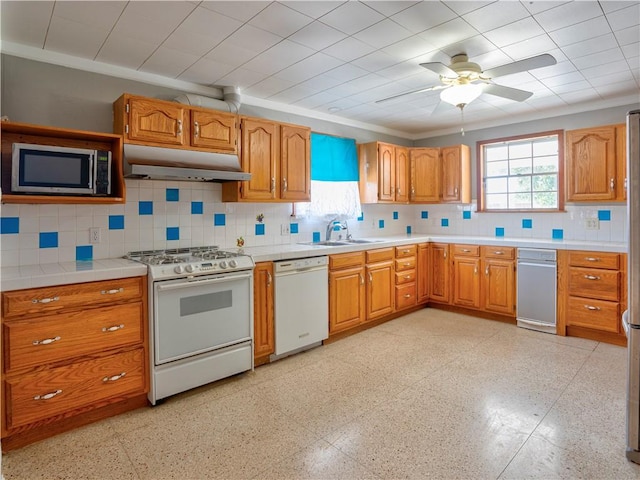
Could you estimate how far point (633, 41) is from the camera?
274cm

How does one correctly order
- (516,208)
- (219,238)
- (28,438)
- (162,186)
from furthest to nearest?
1. (516,208)
2. (219,238)
3. (162,186)
4. (28,438)

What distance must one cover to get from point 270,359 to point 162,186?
5.76 ft

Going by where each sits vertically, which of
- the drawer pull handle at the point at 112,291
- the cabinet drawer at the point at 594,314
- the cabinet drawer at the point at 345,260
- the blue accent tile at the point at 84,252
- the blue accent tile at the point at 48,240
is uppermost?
the blue accent tile at the point at 48,240

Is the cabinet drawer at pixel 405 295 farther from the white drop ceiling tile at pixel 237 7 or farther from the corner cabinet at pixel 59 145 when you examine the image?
the white drop ceiling tile at pixel 237 7

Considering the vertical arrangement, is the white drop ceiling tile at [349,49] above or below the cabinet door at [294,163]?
above

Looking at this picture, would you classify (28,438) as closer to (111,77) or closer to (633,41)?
(111,77)

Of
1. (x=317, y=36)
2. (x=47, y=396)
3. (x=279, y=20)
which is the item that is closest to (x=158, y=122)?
(x=279, y=20)

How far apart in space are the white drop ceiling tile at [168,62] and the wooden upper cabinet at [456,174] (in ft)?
11.6

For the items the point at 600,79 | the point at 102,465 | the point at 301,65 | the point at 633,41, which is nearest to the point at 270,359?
the point at 102,465

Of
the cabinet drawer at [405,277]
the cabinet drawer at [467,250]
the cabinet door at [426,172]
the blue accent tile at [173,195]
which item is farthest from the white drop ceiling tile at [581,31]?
the blue accent tile at [173,195]

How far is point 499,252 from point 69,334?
162 inches

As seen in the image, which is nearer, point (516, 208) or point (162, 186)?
point (162, 186)

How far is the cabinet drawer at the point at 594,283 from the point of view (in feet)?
12.0

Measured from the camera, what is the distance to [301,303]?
137 inches
